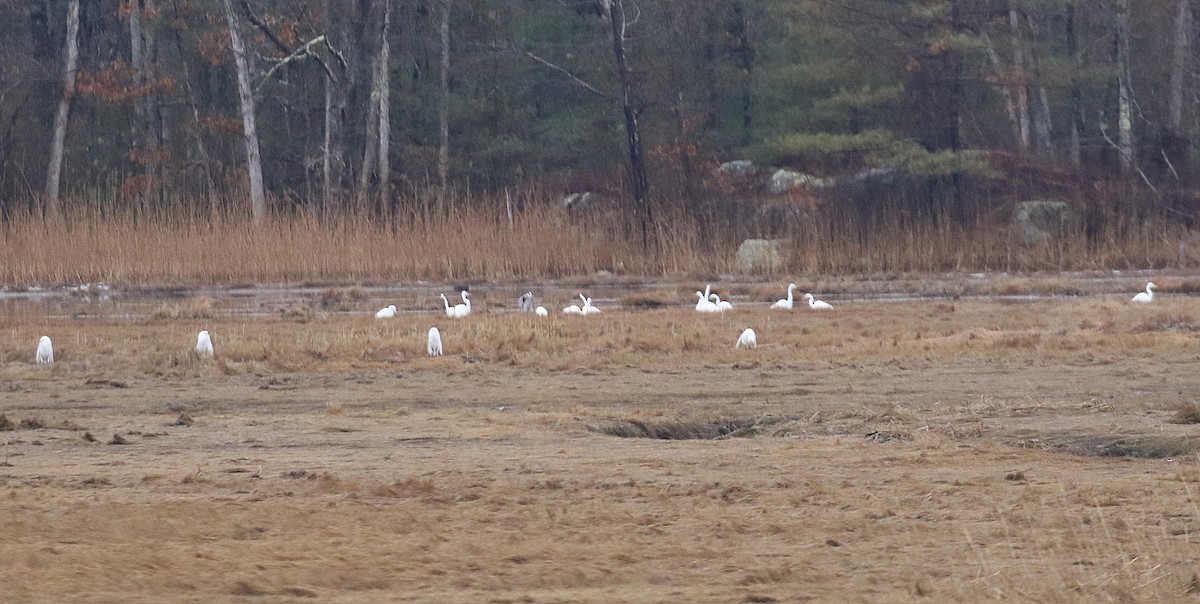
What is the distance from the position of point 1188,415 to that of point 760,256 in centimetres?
1724

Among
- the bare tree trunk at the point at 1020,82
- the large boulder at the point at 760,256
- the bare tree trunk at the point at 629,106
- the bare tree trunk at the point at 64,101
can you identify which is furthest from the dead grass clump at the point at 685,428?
the bare tree trunk at the point at 64,101

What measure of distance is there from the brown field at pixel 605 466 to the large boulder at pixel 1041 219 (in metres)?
13.0

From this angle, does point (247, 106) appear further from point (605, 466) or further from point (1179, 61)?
point (605, 466)

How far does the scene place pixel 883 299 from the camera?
2139 cm

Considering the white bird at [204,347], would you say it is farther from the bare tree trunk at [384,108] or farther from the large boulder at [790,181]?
the large boulder at [790,181]

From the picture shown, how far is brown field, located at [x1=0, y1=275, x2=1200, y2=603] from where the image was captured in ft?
19.4

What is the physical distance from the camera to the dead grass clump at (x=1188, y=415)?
952cm

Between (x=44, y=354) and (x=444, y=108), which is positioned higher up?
(x=444, y=108)

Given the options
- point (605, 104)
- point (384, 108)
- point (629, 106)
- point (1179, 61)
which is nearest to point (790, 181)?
point (629, 106)

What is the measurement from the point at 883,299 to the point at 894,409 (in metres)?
11.2

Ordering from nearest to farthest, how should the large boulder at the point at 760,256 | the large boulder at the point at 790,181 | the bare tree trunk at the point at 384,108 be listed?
the large boulder at the point at 760,256, the large boulder at the point at 790,181, the bare tree trunk at the point at 384,108

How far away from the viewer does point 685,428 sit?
10188mm

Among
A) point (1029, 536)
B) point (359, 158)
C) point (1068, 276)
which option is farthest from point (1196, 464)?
point (359, 158)

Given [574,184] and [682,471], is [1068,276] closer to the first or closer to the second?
[574,184]
